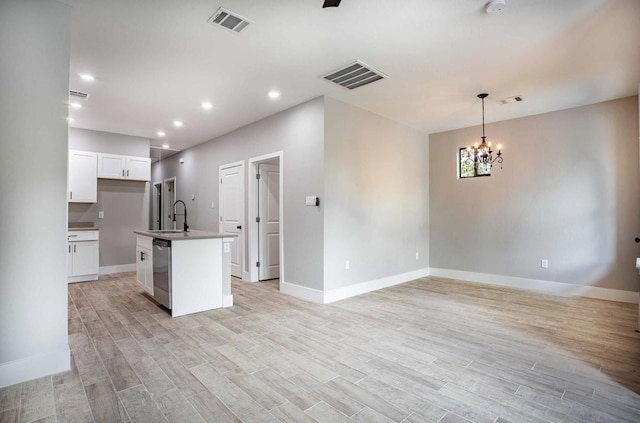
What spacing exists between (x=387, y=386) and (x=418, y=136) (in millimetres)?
5082

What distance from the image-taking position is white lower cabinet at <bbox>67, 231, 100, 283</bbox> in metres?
5.53

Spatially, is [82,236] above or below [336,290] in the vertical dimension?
above

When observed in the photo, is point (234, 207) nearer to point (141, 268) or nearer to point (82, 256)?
point (141, 268)

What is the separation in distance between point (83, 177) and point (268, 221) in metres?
3.65

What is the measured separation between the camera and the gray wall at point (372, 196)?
4.48 m

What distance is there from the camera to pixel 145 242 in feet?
14.8

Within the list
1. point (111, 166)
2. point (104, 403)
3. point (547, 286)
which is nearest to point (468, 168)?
point (547, 286)

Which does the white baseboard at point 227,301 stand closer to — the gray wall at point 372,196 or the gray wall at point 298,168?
the gray wall at point 298,168

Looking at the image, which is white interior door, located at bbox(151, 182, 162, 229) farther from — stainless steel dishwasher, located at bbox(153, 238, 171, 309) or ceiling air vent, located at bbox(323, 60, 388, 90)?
ceiling air vent, located at bbox(323, 60, 388, 90)

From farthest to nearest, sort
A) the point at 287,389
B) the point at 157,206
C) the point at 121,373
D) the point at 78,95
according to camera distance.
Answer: the point at 157,206 < the point at 78,95 < the point at 121,373 < the point at 287,389

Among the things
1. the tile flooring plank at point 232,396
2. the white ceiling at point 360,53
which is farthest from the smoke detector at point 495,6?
the tile flooring plank at point 232,396

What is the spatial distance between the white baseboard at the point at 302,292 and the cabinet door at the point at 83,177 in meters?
4.21

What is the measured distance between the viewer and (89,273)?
5703mm

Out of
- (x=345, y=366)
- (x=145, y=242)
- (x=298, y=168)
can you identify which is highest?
(x=298, y=168)
